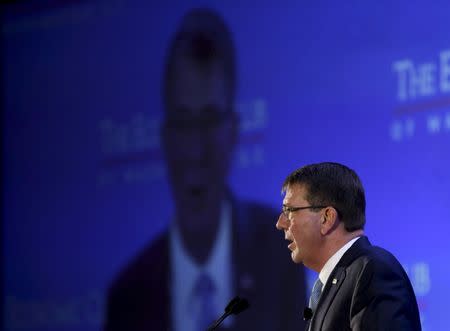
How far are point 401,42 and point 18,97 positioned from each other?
9.47ft

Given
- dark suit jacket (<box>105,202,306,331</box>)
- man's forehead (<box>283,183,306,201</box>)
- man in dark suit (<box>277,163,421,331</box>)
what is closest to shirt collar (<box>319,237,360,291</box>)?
man in dark suit (<box>277,163,421,331</box>)

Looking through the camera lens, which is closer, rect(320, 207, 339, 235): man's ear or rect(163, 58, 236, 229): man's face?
rect(320, 207, 339, 235): man's ear

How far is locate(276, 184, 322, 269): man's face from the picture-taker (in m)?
2.79

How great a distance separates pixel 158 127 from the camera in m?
5.45

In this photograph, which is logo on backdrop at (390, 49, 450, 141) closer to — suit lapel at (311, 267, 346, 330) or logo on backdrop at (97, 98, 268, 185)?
logo on backdrop at (97, 98, 268, 185)

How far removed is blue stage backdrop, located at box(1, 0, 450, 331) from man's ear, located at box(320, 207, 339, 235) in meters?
1.50

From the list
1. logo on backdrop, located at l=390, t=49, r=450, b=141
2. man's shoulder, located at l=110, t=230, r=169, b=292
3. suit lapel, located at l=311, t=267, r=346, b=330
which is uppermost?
logo on backdrop, located at l=390, t=49, r=450, b=141

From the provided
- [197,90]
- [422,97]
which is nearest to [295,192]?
[422,97]

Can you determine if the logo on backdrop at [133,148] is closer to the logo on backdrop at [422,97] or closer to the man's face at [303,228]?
the logo on backdrop at [422,97]

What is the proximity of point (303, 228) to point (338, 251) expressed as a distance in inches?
4.8

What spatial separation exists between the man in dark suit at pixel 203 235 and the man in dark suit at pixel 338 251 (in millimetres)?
1941

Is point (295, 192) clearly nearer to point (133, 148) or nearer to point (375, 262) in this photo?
point (375, 262)

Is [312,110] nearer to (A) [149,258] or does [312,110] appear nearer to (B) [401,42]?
(B) [401,42]

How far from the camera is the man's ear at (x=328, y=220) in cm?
277
